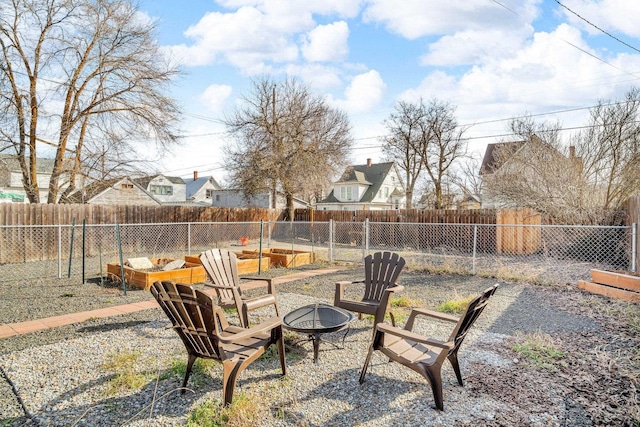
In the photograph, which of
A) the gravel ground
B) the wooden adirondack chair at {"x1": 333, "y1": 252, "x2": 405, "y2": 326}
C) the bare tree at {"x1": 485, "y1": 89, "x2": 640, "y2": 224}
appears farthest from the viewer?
the bare tree at {"x1": 485, "y1": 89, "x2": 640, "y2": 224}

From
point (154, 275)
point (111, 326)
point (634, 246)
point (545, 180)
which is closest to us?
point (111, 326)

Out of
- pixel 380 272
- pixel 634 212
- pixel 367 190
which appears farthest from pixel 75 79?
pixel 367 190

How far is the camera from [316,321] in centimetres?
353

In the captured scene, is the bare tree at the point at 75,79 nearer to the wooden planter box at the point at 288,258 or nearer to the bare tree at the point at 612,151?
the wooden planter box at the point at 288,258

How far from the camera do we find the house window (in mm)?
34156

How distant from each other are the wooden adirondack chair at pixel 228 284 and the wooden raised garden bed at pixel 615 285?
17.7 ft

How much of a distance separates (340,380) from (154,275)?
15.5 feet

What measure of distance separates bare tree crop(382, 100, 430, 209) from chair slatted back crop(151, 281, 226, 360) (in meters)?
20.0

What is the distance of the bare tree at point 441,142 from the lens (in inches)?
800

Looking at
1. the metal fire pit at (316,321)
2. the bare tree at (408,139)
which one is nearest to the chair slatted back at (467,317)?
the metal fire pit at (316,321)

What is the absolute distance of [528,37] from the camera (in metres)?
8.19

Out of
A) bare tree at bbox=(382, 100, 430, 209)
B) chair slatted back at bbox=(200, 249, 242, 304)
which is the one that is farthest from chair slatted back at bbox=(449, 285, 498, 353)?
bare tree at bbox=(382, 100, 430, 209)

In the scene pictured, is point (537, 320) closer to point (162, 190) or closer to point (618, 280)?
point (618, 280)

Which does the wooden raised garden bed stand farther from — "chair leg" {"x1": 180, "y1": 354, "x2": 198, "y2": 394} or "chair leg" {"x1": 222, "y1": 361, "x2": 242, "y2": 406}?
"chair leg" {"x1": 180, "y1": 354, "x2": 198, "y2": 394}
